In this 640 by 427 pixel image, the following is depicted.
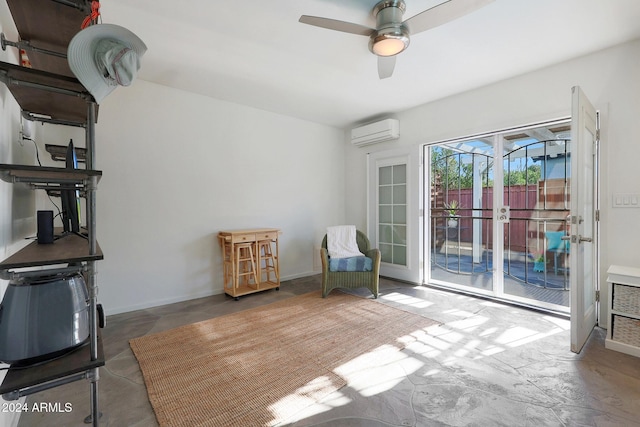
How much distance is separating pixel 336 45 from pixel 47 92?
209cm

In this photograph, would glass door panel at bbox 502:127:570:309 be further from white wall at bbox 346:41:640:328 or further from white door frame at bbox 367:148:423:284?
white door frame at bbox 367:148:423:284

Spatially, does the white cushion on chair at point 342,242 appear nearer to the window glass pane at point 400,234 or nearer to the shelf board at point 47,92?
the window glass pane at point 400,234

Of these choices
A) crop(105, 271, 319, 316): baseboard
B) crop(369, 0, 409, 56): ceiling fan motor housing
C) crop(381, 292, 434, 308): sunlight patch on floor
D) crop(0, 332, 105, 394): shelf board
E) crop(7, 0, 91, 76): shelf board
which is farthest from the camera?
crop(381, 292, 434, 308): sunlight patch on floor

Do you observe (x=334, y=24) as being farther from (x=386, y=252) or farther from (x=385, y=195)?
(x=386, y=252)

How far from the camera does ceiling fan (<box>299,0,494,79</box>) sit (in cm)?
176

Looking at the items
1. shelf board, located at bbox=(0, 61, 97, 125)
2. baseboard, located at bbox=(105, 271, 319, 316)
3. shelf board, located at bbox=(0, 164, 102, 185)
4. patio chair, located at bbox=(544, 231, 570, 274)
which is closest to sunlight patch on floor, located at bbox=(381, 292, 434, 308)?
patio chair, located at bbox=(544, 231, 570, 274)

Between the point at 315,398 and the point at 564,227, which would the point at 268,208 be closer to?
the point at 315,398

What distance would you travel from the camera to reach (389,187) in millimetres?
4617

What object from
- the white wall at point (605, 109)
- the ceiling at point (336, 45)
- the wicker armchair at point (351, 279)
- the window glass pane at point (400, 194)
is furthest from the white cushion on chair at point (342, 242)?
the white wall at point (605, 109)

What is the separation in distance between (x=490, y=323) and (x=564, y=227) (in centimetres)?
187

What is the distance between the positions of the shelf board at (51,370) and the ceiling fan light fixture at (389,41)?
2452 mm

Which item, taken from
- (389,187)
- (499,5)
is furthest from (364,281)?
(499,5)

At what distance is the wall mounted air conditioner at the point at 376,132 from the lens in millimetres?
4316

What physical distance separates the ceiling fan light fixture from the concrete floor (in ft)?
7.88
